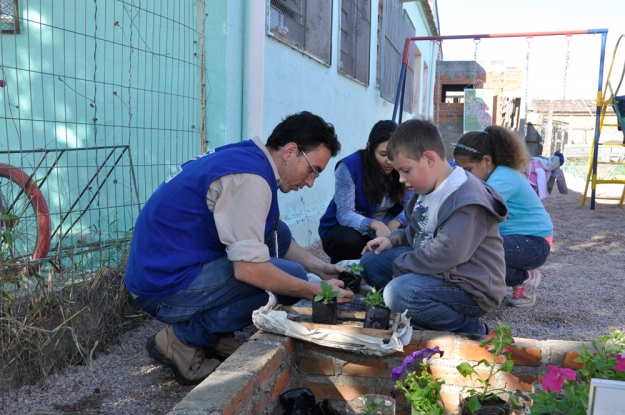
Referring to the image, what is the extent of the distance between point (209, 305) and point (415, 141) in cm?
120

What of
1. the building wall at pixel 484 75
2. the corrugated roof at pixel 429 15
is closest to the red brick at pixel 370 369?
the corrugated roof at pixel 429 15

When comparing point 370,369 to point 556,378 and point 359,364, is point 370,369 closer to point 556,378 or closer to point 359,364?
point 359,364

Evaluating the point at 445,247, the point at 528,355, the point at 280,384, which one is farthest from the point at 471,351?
the point at 280,384

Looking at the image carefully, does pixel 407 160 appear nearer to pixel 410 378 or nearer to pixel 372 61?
pixel 410 378

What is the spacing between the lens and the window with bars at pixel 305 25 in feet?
17.0

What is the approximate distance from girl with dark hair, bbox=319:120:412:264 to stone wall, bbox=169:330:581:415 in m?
1.55

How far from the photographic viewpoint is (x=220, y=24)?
4.08 metres

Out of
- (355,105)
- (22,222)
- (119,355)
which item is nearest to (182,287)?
(119,355)

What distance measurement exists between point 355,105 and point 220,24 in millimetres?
4571

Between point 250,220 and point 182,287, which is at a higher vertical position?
point 250,220

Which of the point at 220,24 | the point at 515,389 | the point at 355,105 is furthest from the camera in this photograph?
the point at 355,105

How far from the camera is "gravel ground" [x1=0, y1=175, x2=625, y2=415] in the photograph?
2320mm

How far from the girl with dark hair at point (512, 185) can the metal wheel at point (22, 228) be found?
2430 millimetres

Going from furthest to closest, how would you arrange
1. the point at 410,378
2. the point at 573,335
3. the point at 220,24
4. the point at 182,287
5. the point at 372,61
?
the point at 372,61 → the point at 220,24 → the point at 573,335 → the point at 182,287 → the point at 410,378
